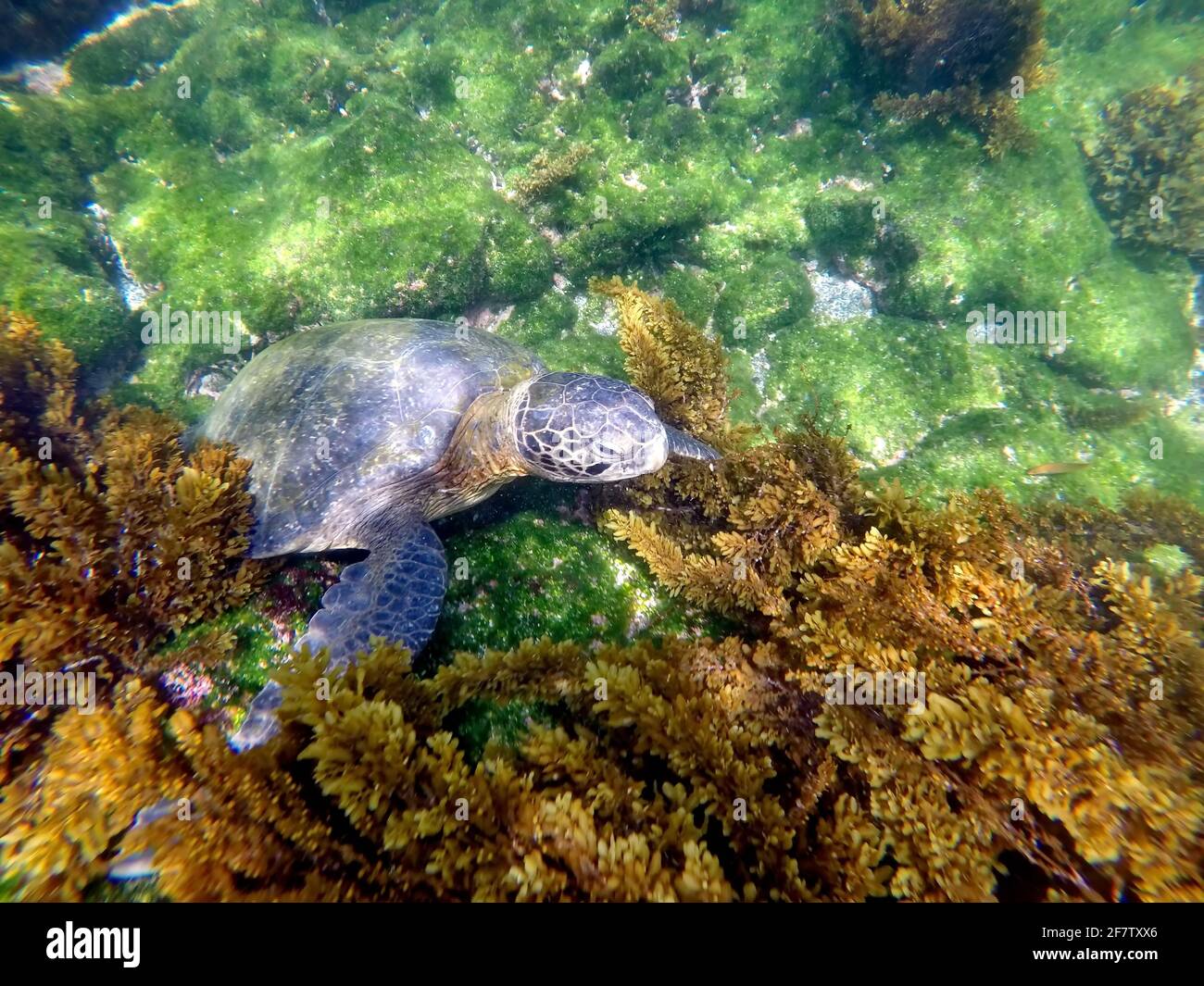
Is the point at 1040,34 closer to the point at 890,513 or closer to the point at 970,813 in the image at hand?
the point at 890,513

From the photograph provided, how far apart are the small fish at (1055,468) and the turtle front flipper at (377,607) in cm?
781

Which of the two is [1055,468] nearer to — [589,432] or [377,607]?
[589,432]

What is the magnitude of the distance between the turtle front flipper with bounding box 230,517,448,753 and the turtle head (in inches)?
44.8

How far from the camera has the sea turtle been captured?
11.3 feet

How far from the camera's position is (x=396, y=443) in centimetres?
427

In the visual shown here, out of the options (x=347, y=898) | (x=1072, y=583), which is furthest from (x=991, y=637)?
(x=347, y=898)

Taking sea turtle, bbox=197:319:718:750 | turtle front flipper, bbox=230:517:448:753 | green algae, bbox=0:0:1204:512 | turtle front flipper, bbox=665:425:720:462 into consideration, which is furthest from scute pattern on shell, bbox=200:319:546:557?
green algae, bbox=0:0:1204:512

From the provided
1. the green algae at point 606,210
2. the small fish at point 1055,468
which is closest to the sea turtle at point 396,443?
the green algae at point 606,210

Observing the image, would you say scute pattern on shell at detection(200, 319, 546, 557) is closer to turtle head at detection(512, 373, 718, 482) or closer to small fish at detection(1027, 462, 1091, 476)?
turtle head at detection(512, 373, 718, 482)

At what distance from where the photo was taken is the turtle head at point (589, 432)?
3689 mm

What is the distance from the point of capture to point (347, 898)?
2.06 m

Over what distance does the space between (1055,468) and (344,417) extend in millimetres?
8702

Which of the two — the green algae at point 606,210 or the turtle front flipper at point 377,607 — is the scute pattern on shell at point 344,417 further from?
the green algae at point 606,210

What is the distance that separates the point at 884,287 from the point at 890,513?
6858mm
